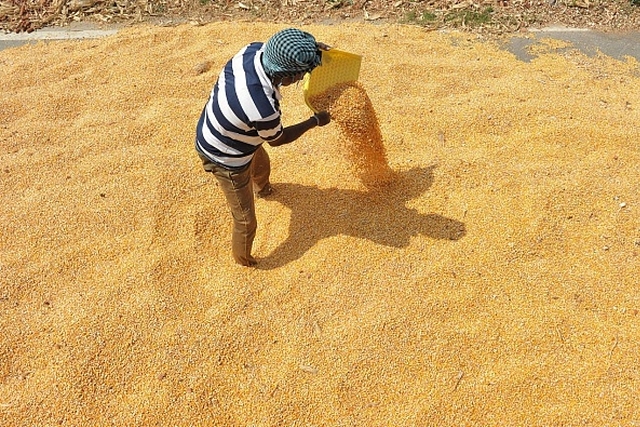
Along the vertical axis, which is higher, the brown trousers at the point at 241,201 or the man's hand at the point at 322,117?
the man's hand at the point at 322,117

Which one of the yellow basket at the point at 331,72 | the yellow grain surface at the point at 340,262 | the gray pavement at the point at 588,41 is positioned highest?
the yellow basket at the point at 331,72

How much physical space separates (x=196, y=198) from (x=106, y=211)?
0.58 metres

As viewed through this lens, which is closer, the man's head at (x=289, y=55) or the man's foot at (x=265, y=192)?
the man's head at (x=289, y=55)

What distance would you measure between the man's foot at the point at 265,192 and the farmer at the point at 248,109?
618 millimetres

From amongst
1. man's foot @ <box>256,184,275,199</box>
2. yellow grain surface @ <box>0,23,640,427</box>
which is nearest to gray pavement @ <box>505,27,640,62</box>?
yellow grain surface @ <box>0,23,640,427</box>

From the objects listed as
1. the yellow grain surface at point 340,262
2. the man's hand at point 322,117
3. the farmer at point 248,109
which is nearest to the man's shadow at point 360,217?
the yellow grain surface at point 340,262

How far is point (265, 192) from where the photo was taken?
3359 mm

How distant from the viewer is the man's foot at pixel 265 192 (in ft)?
10.9

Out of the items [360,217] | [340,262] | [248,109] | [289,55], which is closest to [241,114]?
[248,109]

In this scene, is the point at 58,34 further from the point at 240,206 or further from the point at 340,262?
the point at 340,262

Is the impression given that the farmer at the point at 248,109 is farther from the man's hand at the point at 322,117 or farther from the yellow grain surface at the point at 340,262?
the yellow grain surface at the point at 340,262

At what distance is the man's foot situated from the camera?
3332mm

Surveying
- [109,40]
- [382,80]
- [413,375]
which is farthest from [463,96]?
[109,40]

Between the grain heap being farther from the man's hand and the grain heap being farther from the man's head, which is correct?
the man's head
